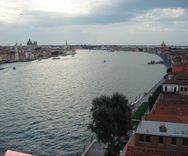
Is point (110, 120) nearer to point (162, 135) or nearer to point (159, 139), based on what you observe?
point (159, 139)

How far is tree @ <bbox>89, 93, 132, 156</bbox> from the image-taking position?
13094mm

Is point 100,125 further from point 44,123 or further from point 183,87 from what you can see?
point 183,87

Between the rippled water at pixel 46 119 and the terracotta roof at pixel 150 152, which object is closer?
the terracotta roof at pixel 150 152

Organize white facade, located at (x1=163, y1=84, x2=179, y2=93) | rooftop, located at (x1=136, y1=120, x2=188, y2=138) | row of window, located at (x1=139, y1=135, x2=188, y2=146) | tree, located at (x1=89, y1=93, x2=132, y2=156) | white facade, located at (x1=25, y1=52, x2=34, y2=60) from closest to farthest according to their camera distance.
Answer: row of window, located at (x1=139, y1=135, x2=188, y2=146) → rooftop, located at (x1=136, y1=120, x2=188, y2=138) → tree, located at (x1=89, y1=93, x2=132, y2=156) → white facade, located at (x1=163, y1=84, x2=179, y2=93) → white facade, located at (x1=25, y1=52, x2=34, y2=60)

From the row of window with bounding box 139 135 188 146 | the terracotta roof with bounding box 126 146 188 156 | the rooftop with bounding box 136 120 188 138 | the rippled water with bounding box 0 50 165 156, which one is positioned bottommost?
the rippled water with bounding box 0 50 165 156

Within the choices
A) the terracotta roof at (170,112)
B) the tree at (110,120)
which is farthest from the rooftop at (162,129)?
the terracotta roof at (170,112)

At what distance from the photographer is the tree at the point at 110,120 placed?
13.1 m

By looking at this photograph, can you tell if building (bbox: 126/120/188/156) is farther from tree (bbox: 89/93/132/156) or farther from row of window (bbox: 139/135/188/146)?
tree (bbox: 89/93/132/156)

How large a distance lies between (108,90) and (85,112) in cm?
1219

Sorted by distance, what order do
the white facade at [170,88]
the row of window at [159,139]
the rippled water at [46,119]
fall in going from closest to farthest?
the row of window at [159,139]
the rippled water at [46,119]
the white facade at [170,88]

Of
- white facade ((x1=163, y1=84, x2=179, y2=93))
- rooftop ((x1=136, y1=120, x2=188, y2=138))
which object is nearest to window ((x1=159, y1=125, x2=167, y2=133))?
rooftop ((x1=136, y1=120, x2=188, y2=138))

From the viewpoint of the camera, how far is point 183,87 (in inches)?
902

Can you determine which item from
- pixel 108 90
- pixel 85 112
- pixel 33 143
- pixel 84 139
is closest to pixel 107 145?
pixel 84 139

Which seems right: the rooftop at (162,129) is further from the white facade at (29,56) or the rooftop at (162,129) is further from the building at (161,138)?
the white facade at (29,56)
